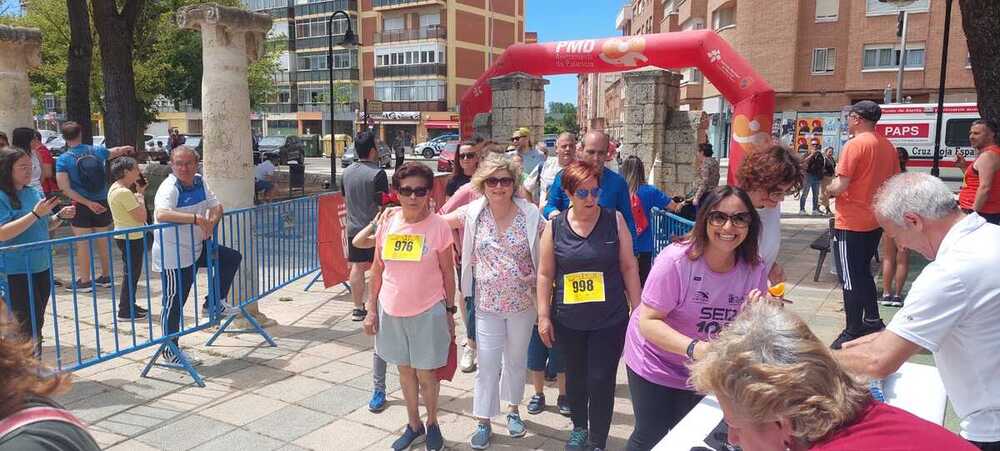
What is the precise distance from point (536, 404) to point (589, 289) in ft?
4.11

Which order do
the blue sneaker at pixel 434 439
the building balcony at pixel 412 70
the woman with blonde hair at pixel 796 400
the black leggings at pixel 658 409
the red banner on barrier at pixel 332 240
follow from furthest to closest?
the building balcony at pixel 412 70 → the red banner on barrier at pixel 332 240 → the blue sneaker at pixel 434 439 → the black leggings at pixel 658 409 → the woman with blonde hair at pixel 796 400

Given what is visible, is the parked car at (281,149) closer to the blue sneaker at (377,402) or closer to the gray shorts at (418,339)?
the blue sneaker at (377,402)

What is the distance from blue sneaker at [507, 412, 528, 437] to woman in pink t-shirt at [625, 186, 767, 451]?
1176mm

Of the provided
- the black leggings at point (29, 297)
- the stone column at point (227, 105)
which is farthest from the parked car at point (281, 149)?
the black leggings at point (29, 297)

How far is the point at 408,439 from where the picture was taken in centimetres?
385

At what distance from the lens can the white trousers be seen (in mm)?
3822

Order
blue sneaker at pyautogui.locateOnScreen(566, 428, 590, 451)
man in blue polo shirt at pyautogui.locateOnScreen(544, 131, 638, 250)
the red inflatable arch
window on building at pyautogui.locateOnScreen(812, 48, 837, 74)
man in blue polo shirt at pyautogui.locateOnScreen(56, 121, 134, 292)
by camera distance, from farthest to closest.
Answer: window on building at pyautogui.locateOnScreen(812, 48, 837, 74) → the red inflatable arch → man in blue polo shirt at pyautogui.locateOnScreen(56, 121, 134, 292) → man in blue polo shirt at pyautogui.locateOnScreen(544, 131, 638, 250) → blue sneaker at pyautogui.locateOnScreen(566, 428, 590, 451)

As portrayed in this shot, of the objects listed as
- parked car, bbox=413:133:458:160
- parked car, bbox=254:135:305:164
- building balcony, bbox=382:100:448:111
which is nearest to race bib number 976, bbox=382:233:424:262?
parked car, bbox=254:135:305:164

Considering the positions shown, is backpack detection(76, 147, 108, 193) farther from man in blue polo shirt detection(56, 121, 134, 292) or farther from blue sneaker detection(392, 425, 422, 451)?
blue sneaker detection(392, 425, 422, 451)

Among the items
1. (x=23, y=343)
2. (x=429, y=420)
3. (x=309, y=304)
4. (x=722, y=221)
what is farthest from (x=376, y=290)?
(x=309, y=304)

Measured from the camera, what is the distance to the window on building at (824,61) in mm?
31094

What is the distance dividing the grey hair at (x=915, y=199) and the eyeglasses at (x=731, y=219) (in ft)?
1.63

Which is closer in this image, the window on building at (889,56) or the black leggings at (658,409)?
the black leggings at (658,409)

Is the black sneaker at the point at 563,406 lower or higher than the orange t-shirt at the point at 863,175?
lower
